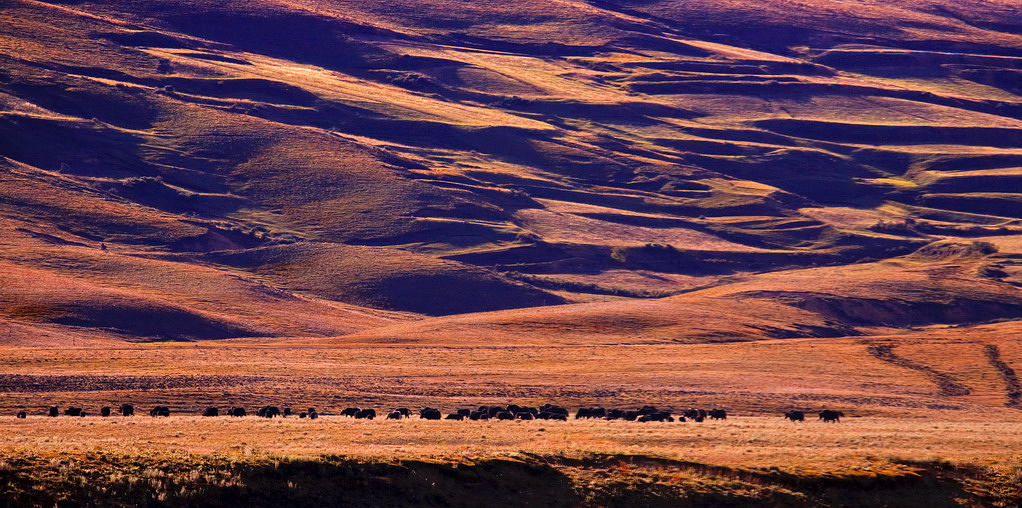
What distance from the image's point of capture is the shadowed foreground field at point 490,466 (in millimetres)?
26066

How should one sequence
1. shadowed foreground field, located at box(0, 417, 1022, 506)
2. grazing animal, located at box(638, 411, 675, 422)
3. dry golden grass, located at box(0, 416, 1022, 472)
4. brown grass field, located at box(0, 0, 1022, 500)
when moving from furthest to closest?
1. grazing animal, located at box(638, 411, 675, 422)
2. dry golden grass, located at box(0, 416, 1022, 472)
3. brown grass field, located at box(0, 0, 1022, 500)
4. shadowed foreground field, located at box(0, 417, 1022, 506)

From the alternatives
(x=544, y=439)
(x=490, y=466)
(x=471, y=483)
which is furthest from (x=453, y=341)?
(x=471, y=483)

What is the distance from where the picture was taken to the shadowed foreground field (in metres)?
→ 26.1

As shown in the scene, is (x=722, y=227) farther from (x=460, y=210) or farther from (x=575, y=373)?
(x=575, y=373)

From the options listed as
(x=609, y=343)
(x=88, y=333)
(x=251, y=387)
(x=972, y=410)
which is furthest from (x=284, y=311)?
(x=972, y=410)

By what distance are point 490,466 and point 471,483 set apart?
121cm

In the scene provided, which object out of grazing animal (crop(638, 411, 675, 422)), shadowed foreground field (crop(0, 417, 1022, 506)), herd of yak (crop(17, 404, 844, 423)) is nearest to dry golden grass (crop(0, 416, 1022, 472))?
shadowed foreground field (crop(0, 417, 1022, 506))

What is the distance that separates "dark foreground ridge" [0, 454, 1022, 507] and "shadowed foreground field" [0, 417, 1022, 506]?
0.15ft

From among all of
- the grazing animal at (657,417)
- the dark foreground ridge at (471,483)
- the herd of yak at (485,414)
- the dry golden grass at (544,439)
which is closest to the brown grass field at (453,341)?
the dark foreground ridge at (471,483)

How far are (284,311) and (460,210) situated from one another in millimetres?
56623

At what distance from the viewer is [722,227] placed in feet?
652

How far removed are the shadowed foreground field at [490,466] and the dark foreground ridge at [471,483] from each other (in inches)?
1.8

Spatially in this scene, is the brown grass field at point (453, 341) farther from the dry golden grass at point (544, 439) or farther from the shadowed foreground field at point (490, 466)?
the dry golden grass at point (544, 439)

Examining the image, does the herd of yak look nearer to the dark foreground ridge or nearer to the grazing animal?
the grazing animal
